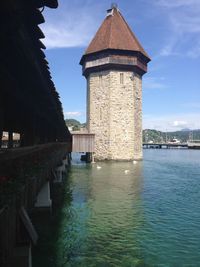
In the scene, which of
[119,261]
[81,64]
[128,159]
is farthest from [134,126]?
[119,261]

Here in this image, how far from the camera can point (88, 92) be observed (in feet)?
141

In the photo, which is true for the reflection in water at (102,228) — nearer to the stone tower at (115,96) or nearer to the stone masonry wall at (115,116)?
the stone masonry wall at (115,116)

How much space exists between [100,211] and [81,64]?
3507 cm

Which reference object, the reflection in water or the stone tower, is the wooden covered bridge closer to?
the reflection in water

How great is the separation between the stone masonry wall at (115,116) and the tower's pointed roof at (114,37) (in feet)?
10.2

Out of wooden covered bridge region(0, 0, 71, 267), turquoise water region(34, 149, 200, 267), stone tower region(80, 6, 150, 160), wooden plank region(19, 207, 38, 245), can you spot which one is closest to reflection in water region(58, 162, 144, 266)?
turquoise water region(34, 149, 200, 267)

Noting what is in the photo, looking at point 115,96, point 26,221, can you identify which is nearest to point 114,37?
point 115,96

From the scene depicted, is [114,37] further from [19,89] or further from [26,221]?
[26,221]

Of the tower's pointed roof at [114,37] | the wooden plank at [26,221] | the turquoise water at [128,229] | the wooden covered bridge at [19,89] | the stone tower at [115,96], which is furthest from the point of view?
the tower's pointed roof at [114,37]

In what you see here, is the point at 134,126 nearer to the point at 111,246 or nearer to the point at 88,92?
the point at 88,92

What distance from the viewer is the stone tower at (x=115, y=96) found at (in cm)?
3994

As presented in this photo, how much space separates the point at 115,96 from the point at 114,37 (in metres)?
7.51

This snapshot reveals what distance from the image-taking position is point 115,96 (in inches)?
1585

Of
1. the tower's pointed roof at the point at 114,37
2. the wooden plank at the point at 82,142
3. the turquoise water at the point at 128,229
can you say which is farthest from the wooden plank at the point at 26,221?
the tower's pointed roof at the point at 114,37
